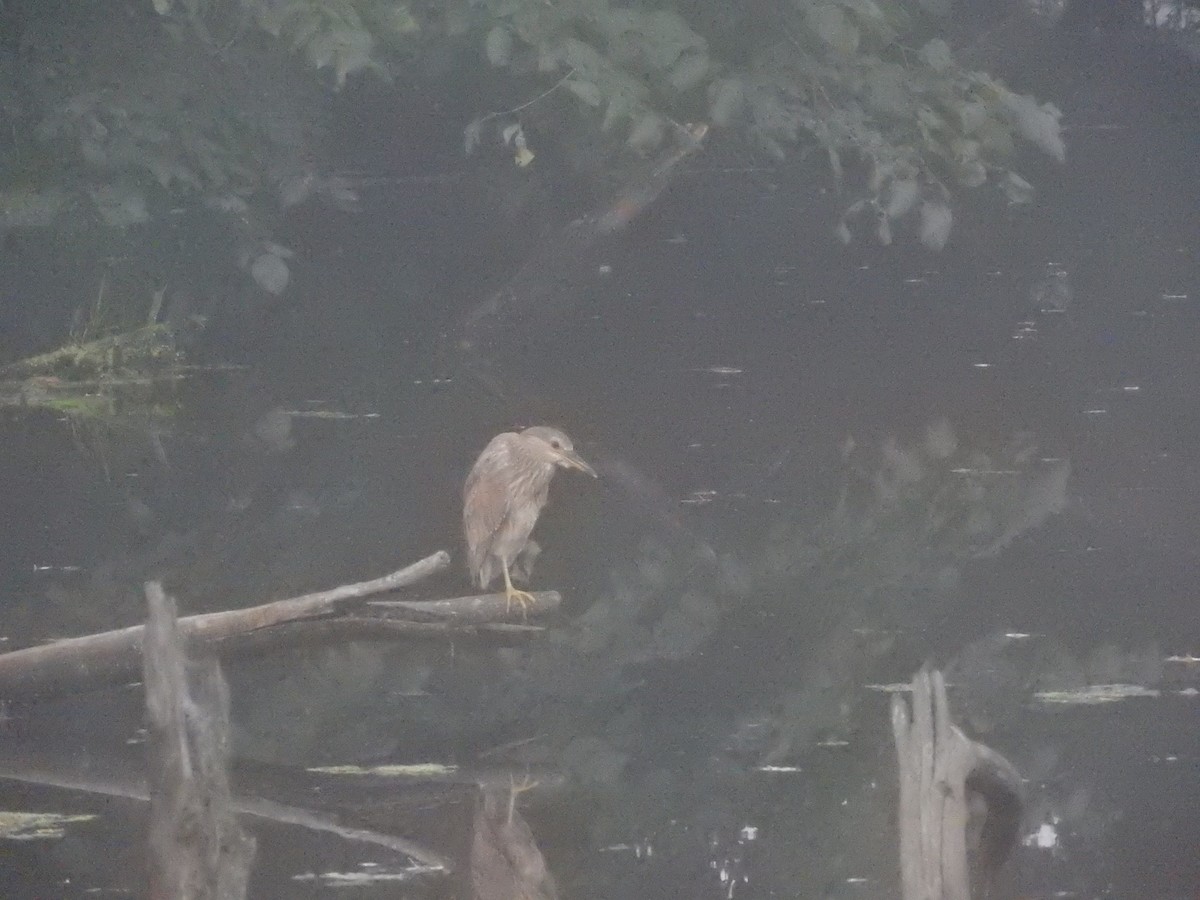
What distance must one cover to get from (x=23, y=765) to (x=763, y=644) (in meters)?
0.88

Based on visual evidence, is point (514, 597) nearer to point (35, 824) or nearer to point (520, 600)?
point (520, 600)

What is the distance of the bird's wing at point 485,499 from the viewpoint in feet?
6.01

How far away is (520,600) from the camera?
1.83 m

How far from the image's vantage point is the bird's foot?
182 centimetres

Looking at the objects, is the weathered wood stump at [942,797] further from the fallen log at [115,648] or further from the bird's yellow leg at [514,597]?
the fallen log at [115,648]

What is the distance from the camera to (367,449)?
1857mm

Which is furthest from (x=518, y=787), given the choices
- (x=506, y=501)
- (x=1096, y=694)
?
(x=1096, y=694)

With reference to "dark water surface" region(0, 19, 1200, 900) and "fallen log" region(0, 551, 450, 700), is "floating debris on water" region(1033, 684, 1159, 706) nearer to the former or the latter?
"dark water surface" region(0, 19, 1200, 900)

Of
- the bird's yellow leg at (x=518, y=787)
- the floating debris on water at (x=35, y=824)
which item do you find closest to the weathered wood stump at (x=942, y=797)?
the bird's yellow leg at (x=518, y=787)

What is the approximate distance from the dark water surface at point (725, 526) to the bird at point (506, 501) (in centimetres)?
3

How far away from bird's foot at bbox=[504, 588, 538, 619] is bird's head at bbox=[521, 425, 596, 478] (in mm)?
163

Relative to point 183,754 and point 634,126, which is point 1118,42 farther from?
point 183,754

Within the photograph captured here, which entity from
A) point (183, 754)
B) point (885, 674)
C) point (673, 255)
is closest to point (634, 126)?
point (673, 255)

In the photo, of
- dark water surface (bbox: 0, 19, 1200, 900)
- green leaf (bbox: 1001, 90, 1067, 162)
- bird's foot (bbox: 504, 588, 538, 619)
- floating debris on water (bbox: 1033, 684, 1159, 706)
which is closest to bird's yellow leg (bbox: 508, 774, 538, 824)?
dark water surface (bbox: 0, 19, 1200, 900)
